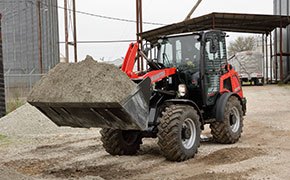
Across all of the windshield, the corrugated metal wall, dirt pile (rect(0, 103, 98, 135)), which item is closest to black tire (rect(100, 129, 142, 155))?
the windshield

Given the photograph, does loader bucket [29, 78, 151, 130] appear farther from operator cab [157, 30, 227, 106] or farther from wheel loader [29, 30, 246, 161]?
operator cab [157, 30, 227, 106]

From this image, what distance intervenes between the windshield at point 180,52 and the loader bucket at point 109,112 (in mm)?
2044

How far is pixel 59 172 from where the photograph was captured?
6707 mm

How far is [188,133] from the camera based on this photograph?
7.34 m

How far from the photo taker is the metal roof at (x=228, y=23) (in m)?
24.4

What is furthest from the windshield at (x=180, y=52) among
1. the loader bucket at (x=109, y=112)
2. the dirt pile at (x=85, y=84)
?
the dirt pile at (x=85, y=84)

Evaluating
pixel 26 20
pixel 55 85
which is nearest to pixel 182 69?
pixel 55 85

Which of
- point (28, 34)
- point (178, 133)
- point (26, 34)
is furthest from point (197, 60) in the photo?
point (28, 34)

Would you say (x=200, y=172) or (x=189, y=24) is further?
(x=189, y=24)

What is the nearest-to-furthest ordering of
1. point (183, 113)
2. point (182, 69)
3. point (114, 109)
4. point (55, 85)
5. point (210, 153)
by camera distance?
point (114, 109) → point (55, 85) → point (183, 113) → point (210, 153) → point (182, 69)

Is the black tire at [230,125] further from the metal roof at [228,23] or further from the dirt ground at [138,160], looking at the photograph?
the metal roof at [228,23]

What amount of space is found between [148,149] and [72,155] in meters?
1.62

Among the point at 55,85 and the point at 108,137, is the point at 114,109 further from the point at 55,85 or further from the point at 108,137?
the point at 108,137

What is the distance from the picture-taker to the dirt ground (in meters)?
6.27
